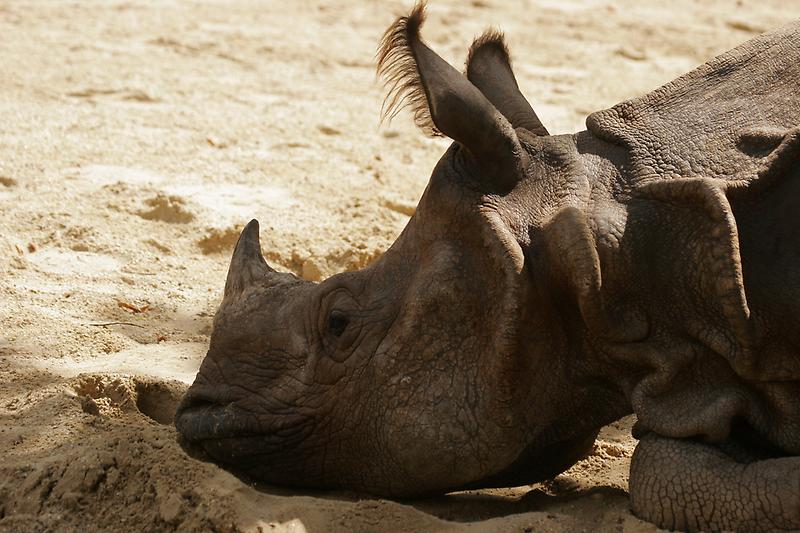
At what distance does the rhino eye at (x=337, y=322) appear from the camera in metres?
3.87

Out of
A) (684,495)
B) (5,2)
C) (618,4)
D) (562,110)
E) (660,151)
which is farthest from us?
(618,4)

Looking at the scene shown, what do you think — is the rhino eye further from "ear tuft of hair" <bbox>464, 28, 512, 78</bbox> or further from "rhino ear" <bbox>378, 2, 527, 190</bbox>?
"ear tuft of hair" <bbox>464, 28, 512, 78</bbox>

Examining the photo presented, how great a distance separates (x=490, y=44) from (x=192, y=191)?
8.49 ft

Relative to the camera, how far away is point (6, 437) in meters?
3.97

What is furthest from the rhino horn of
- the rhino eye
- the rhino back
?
the rhino back

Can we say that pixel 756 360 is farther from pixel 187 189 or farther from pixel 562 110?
pixel 562 110

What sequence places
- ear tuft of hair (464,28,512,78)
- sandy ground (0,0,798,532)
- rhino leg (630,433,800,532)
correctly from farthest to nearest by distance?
ear tuft of hair (464,28,512,78), sandy ground (0,0,798,532), rhino leg (630,433,800,532)

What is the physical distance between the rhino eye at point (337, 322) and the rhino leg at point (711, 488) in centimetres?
96

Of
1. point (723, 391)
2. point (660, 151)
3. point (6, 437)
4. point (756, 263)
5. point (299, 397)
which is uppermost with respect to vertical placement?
point (660, 151)

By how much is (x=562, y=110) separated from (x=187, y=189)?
9.95ft

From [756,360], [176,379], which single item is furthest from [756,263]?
[176,379]

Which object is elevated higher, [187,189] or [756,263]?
[756,263]

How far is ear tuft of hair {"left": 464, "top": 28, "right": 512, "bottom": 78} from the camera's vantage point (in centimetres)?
436

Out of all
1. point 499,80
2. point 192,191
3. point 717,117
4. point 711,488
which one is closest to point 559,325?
point 711,488
